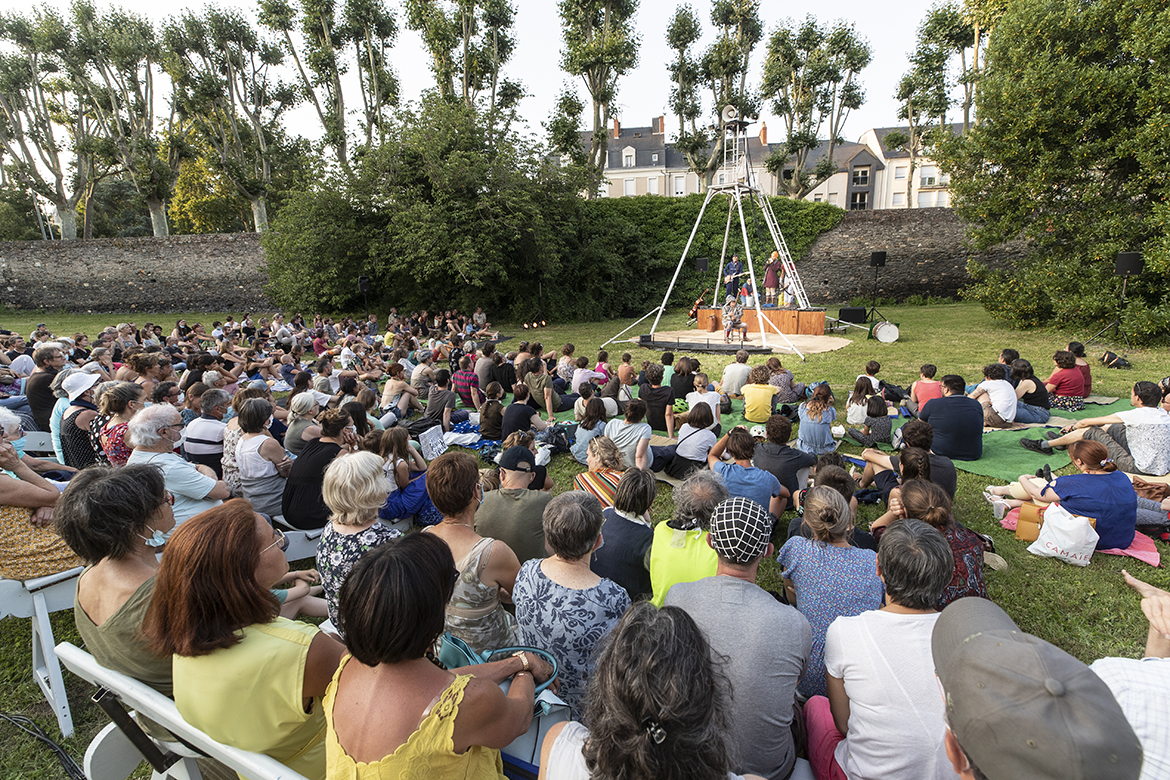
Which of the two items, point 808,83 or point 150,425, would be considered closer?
point 150,425

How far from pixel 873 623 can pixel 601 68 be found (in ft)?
87.0

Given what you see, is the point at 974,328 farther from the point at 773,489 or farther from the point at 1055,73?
the point at 773,489

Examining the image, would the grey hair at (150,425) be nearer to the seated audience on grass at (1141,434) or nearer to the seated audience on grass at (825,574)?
the seated audience on grass at (825,574)

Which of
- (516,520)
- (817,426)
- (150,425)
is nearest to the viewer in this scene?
(516,520)

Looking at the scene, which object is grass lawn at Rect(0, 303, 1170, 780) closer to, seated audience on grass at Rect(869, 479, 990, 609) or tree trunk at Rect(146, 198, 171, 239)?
seated audience on grass at Rect(869, 479, 990, 609)

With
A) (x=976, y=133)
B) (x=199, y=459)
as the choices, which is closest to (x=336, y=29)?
(x=976, y=133)

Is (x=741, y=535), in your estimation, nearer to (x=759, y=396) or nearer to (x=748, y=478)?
(x=748, y=478)

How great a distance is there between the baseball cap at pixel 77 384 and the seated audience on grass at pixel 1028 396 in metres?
9.94

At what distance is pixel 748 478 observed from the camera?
13.0 feet

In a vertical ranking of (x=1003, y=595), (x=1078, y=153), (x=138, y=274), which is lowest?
(x=1003, y=595)

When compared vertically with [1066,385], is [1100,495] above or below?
Answer: below

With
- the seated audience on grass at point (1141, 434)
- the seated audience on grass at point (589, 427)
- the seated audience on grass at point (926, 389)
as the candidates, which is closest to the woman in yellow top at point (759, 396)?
the seated audience on grass at point (926, 389)

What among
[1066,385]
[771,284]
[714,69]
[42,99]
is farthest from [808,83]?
[42,99]

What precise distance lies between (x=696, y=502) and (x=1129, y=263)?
13261mm
